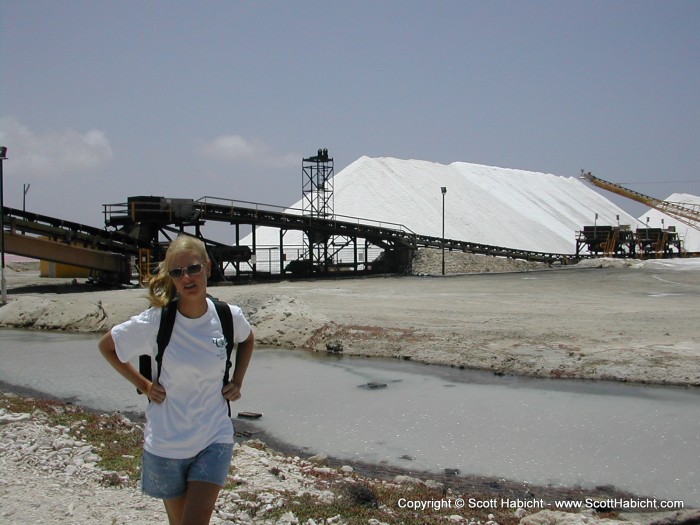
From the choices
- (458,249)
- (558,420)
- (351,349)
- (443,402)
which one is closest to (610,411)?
(558,420)

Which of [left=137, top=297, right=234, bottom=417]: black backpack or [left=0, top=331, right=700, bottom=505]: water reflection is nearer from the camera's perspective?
[left=137, top=297, right=234, bottom=417]: black backpack

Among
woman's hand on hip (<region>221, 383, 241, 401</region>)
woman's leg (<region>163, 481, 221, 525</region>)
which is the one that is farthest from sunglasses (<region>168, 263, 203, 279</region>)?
woman's leg (<region>163, 481, 221, 525</region>)

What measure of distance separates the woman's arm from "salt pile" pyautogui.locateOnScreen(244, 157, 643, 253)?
4596 cm

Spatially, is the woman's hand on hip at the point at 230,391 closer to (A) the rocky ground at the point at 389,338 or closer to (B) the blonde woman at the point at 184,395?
(B) the blonde woman at the point at 184,395

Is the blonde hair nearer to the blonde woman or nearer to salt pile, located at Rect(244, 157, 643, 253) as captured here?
the blonde woman

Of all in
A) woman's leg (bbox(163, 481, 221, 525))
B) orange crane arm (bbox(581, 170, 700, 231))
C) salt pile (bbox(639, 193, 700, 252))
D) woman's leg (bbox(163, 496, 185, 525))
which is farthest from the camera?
salt pile (bbox(639, 193, 700, 252))

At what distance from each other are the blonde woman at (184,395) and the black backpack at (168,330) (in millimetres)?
24

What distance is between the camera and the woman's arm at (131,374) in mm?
3232

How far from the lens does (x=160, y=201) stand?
3169 centimetres

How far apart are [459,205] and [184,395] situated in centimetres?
6115

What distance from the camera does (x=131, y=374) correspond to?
331 cm

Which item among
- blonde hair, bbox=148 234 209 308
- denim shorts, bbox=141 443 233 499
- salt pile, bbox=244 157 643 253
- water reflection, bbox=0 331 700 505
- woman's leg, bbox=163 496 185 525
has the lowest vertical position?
water reflection, bbox=0 331 700 505

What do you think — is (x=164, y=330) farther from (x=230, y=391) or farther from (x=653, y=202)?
(x=653, y=202)

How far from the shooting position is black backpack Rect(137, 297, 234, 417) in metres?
3.22
